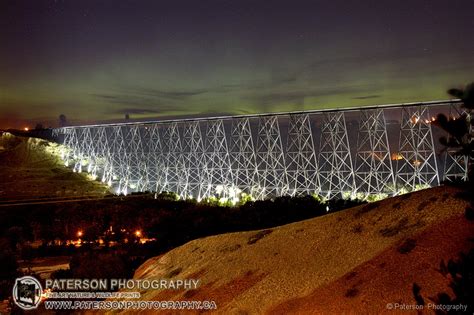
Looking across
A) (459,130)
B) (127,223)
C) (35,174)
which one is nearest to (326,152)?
(127,223)

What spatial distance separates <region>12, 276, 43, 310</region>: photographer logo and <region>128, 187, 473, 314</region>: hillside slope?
466 cm

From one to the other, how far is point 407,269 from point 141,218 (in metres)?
22.5

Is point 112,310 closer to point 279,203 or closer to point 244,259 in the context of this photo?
point 244,259

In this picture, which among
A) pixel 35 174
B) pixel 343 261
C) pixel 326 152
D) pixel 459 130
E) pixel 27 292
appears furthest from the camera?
pixel 35 174

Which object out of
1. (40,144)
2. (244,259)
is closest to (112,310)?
(244,259)

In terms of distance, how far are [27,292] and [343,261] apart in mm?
11008

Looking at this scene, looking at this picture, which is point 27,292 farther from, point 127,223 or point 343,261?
point 127,223

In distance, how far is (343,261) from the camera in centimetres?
892

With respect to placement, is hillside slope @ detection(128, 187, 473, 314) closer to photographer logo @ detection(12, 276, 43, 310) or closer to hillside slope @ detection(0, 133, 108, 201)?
photographer logo @ detection(12, 276, 43, 310)

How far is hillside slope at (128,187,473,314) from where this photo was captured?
7.57m

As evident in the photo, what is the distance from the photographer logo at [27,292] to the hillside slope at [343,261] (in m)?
4.66

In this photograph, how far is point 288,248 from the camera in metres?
10.7

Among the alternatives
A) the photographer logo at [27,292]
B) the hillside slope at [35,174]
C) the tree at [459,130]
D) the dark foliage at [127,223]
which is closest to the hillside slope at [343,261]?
the dark foliage at [127,223]

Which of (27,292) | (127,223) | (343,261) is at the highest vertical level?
(343,261)
